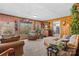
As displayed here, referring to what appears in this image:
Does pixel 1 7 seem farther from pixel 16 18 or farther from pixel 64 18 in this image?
pixel 64 18

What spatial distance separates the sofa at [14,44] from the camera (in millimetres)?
2861

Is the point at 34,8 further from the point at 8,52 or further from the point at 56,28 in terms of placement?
the point at 8,52

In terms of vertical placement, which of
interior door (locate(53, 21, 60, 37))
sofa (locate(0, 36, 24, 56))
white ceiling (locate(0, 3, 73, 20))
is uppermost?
white ceiling (locate(0, 3, 73, 20))

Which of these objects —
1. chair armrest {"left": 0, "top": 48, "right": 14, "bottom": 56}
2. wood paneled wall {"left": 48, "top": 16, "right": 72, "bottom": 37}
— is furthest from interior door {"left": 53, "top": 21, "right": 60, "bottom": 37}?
chair armrest {"left": 0, "top": 48, "right": 14, "bottom": 56}

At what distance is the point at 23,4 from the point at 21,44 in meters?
0.78

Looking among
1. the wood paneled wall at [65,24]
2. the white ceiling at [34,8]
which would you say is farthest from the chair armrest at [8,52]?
the wood paneled wall at [65,24]

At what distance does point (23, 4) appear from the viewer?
2.94 metres

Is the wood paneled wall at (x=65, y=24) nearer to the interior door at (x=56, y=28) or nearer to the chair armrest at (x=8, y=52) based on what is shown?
the interior door at (x=56, y=28)

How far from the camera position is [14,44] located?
2.93 meters

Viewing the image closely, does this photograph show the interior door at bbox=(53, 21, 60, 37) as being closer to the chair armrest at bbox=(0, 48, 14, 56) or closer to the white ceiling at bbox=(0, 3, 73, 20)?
the white ceiling at bbox=(0, 3, 73, 20)

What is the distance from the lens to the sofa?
286 cm

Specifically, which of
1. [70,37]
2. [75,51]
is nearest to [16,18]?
[70,37]

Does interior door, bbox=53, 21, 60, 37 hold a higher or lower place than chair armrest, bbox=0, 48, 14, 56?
higher

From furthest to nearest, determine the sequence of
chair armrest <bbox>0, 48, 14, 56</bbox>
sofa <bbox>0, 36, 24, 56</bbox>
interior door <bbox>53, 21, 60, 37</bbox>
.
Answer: interior door <bbox>53, 21, 60, 37</bbox>, sofa <bbox>0, 36, 24, 56</bbox>, chair armrest <bbox>0, 48, 14, 56</bbox>
